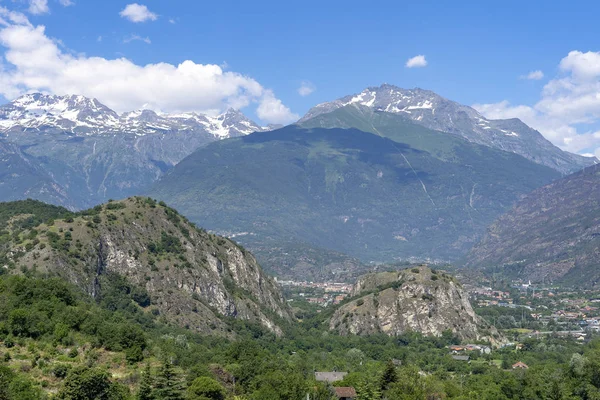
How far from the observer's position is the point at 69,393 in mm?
77625

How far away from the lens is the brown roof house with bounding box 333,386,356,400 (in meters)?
114

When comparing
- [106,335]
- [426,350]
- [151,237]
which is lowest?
[426,350]

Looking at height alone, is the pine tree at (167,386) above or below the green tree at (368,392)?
above

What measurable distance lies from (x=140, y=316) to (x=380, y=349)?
62.2m

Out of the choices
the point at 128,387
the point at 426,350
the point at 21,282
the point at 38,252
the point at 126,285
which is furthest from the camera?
the point at 426,350

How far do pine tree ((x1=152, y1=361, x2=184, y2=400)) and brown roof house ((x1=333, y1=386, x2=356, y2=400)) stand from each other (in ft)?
120

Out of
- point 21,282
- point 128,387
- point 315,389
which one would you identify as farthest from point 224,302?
point 128,387

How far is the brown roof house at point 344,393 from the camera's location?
374 ft

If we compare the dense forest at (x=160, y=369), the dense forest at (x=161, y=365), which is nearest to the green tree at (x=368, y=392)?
the dense forest at (x=161, y=365)

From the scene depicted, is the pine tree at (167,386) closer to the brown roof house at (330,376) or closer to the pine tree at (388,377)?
the pine tree at (388,377)

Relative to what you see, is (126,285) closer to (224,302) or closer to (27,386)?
(224,302)

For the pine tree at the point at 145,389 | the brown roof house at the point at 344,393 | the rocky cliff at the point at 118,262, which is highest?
the rocky cliff at the point at 118,262

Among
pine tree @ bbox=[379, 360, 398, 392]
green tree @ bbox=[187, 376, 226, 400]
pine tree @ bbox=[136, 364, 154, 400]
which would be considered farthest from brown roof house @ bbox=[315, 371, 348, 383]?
pine tree @ bbox=[136, 364, 154, 400]

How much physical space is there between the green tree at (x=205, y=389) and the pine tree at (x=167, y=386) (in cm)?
632
